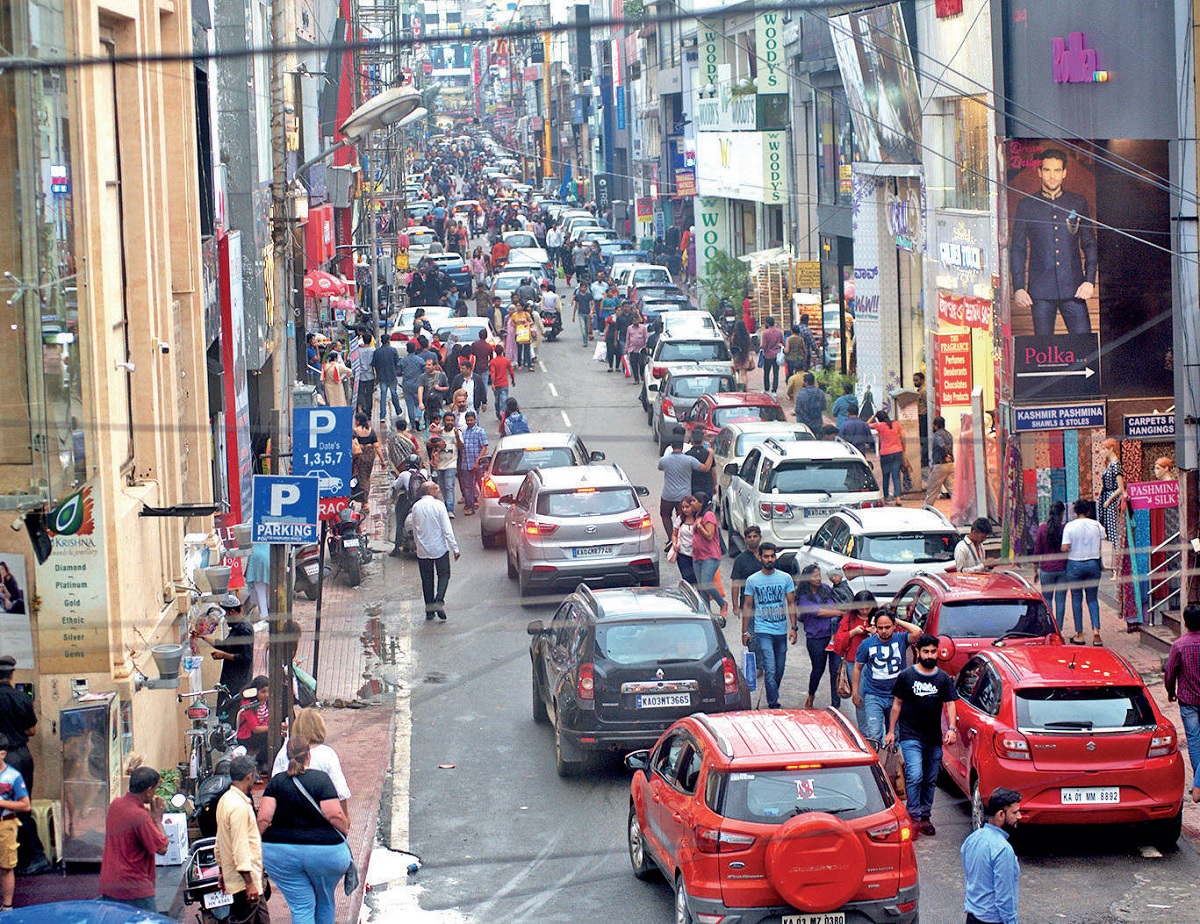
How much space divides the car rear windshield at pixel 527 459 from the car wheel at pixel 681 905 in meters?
14.4

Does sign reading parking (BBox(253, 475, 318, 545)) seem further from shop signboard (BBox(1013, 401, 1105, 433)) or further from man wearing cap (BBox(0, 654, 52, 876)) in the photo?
shop signboard (BBox(1013, 401, 1105, 433))

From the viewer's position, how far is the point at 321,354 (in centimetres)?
3622

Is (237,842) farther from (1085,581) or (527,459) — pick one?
(527,459)

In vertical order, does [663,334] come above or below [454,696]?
above

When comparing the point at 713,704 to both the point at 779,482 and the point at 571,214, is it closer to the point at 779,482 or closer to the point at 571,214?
the point at 779,482

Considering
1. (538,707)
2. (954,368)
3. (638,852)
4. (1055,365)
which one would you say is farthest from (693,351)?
(638,852)

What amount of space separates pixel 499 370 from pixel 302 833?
934 inches

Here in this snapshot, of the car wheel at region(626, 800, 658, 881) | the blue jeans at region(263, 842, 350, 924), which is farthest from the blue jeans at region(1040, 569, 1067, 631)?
the blue jeans at region(263, 842, 350, 924)

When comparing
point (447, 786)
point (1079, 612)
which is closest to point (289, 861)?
point (447, 786)

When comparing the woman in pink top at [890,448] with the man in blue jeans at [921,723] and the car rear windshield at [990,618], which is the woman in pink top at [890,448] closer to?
the car rear windshield at [990,618]

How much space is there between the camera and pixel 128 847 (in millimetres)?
10266

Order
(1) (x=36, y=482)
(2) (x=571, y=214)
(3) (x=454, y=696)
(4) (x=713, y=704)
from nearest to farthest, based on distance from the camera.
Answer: (1) (x=36, y=482), (4) (x=713, y=704), (3) (x=454, y=696), (2) (x=571, y=214)

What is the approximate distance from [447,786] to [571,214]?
70.1 m

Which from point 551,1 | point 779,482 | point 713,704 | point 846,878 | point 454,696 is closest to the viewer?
point 846,878
